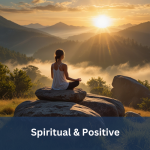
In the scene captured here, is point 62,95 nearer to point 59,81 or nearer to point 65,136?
point 59,81

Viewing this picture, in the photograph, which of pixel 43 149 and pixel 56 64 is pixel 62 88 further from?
pixel 43 149

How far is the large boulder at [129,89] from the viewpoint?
73.0 feet

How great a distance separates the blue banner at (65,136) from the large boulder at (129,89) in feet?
52.5

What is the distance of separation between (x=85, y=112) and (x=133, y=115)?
4742 mm

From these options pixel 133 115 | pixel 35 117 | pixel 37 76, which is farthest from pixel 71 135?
pixel 37 76

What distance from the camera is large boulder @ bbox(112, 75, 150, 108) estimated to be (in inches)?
875

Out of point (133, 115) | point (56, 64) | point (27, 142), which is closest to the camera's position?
point (27, 142)

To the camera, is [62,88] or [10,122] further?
[62,88]

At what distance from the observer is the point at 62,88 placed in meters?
8.45

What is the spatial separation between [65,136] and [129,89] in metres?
18.6

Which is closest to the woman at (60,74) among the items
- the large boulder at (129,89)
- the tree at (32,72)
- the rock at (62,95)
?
the rock at (62,95)

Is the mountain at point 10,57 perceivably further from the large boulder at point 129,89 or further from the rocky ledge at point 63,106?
the rocky ledge at point 63,106

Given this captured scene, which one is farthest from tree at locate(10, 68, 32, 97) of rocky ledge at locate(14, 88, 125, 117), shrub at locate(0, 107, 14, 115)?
rocky ledge at locate(14, 88, 125, 117)

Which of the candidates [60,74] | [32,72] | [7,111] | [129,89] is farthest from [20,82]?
A: [32,72]
